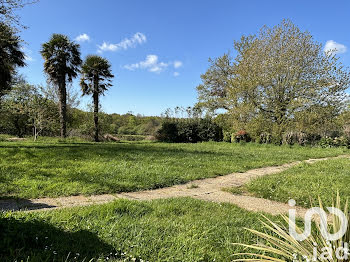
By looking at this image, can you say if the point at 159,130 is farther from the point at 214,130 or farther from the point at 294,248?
the point at 294,248

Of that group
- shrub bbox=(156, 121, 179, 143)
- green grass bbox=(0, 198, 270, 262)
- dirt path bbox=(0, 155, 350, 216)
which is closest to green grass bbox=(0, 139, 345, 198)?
dirt path bbox=(0, 155, 350, 216)

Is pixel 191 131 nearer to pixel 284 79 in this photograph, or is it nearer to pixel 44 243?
pixel 284 79

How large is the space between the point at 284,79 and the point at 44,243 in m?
14.9

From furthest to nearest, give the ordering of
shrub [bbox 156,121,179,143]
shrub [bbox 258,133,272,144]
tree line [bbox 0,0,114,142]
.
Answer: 1. shrub [bbox 156,121,179,143]
2. shrub [bbox 258,133,272,144]
3. tree line [bbox 0,0,114,142]

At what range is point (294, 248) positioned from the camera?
4.37 feet

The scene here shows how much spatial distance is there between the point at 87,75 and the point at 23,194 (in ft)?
56.7

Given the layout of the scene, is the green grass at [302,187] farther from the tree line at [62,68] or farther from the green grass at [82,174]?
the tree line at [62,68]

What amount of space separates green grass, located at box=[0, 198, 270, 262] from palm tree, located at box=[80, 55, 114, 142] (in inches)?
684

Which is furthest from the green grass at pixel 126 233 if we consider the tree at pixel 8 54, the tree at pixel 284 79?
the tree at pixel 284 79

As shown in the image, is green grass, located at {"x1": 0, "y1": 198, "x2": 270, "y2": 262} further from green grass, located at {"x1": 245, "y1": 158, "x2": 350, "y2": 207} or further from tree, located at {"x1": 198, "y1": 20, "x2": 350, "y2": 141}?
tree, located at {"x1": 198, "y1": 20, "x2": 350, "y2": 141}

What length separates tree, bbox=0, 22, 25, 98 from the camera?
24.7 ft

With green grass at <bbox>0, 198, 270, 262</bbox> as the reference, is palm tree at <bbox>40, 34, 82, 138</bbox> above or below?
above

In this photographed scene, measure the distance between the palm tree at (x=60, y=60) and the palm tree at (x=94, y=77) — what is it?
216 centimetres

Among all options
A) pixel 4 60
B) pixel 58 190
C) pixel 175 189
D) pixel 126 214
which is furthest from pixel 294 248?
pixel 4 60
